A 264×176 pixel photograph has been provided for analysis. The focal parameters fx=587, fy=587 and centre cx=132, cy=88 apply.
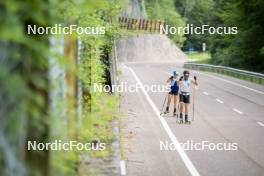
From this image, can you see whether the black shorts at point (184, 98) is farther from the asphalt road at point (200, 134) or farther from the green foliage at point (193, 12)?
the green foliage at point (193, 12)

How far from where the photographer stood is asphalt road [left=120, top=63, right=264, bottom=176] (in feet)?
A: 42.8

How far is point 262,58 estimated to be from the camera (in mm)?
50219

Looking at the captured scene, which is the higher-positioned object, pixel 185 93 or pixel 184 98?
pixel 185 93

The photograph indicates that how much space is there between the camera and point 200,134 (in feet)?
57.9

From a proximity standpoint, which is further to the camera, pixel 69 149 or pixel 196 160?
pixel 196 160

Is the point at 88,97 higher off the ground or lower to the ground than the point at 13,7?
lower

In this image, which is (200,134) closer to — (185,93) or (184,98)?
(184,98)

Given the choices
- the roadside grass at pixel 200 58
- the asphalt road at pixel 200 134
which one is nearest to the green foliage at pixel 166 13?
the roadside grass at pixel 200 58

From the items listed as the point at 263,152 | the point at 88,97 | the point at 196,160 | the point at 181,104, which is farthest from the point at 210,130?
the point at 88,97

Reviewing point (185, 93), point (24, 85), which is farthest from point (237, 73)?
point (24, 85)

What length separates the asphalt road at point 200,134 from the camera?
13.0 meters

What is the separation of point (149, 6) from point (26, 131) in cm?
11482

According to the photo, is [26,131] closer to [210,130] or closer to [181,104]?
[210,130]

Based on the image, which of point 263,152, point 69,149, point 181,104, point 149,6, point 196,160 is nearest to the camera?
point 69,149
